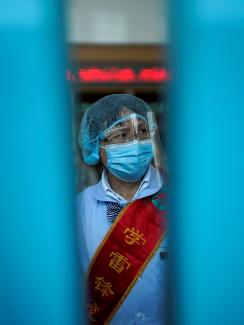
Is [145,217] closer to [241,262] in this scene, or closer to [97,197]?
[97,197]

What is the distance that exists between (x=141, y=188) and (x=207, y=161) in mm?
586

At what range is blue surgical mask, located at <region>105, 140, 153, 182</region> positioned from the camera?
155 centimetres

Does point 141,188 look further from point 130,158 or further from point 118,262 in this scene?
point 118,262

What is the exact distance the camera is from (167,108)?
999 millimetres

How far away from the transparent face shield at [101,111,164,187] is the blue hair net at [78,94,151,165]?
1.4 inches

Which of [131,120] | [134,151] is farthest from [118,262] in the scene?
[131,120]

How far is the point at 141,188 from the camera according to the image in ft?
5.14

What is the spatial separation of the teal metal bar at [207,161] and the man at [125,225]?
0.28 metres

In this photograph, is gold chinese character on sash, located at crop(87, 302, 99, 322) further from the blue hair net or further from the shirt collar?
the blue hair net

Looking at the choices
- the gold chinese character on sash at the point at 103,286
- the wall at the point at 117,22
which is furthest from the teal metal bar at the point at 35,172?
the wall at the point at 117,22

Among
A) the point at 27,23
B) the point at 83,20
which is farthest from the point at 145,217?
the point at 83,20

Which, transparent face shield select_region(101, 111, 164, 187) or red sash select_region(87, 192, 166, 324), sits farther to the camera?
transparent face shield select_region(101, 111, 164, 187)

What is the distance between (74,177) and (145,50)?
4792 mm

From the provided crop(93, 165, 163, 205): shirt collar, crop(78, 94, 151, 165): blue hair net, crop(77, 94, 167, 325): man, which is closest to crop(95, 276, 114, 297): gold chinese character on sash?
crop(77, 94, 167, 325): man
